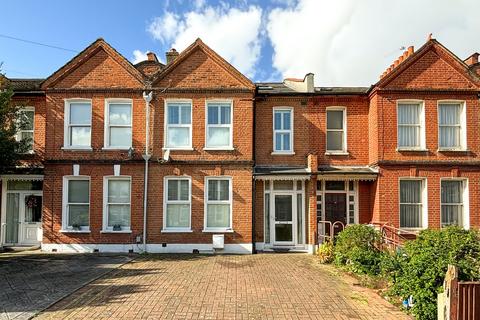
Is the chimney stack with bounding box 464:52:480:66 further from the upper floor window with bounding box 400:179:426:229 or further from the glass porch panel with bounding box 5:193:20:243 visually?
the glass porch panel with bounding box 5:193:20:243

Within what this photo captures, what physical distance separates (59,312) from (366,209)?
41.7ft

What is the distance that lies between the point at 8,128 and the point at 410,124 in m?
15.7

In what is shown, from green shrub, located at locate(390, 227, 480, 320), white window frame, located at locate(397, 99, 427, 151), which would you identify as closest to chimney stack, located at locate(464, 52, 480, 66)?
white window frame, located at locate(397, 99, 427, 151)

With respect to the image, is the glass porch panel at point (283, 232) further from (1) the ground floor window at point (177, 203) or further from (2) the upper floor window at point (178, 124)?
(2) the upper floor window at point (178, 124)

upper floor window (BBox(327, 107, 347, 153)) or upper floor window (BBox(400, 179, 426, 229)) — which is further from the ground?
upper floor window (BBox(327, 107, 347, 153))

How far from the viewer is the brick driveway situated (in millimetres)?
8109

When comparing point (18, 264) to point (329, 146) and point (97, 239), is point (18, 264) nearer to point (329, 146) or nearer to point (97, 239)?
point (97, 239)

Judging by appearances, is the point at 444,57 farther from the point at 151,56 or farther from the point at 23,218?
the point at 23,218

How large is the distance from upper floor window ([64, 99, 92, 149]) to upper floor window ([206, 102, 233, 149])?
494 centimetres

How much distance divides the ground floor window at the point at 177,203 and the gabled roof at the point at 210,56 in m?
4.23

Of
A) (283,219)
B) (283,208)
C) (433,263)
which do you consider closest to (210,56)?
(283,208)

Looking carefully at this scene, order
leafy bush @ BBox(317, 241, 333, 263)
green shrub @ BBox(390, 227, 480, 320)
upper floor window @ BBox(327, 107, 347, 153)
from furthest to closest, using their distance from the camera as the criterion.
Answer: upper floor window @ BBox(327, 107, 347, 153), leafy bush @ BBox(317, 241, 333, 263), green shrub @ BBox(390, 227, 480, 320)

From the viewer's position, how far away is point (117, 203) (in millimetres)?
16625

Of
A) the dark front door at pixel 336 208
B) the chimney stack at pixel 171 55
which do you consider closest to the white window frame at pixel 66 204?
the chimney stack at pixel 171 55
